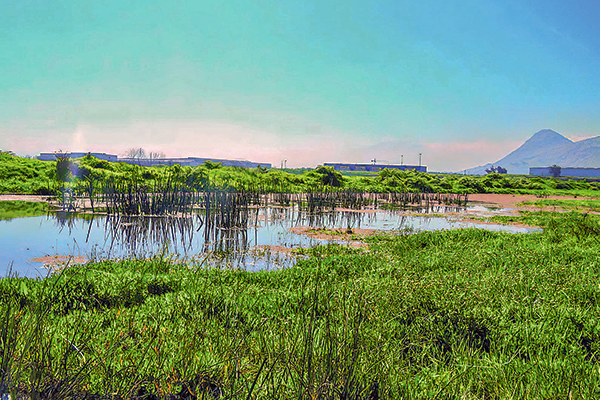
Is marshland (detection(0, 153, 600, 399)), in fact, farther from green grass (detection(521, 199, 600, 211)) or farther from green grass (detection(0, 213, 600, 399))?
green grass (detection(521, 199, 600, 211))

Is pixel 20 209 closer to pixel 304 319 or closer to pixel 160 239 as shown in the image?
pixel 160 239

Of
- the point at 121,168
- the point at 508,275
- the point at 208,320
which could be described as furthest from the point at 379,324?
the point at 121,168

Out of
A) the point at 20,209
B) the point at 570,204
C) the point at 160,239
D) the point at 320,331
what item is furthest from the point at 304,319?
the point at 570,204

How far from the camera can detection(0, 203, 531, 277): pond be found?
9.28 meters

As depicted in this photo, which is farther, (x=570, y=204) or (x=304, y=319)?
(x=570, y=204)

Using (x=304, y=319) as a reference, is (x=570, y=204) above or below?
below

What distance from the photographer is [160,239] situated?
12.1 m

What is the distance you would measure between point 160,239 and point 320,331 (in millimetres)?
9700

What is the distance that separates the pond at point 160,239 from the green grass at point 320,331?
6.93 feet

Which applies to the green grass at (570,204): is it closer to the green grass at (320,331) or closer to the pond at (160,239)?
the pond at (160,239)

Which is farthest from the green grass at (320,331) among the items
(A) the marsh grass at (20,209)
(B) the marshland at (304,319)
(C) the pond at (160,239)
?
(A) the marsh grass at (20,209)

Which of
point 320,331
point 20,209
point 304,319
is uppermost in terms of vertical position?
point 304,319

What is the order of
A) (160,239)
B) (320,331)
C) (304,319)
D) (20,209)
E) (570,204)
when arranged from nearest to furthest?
(304,319) < (320,331) < (160,239) < (20,209) < (570,204)

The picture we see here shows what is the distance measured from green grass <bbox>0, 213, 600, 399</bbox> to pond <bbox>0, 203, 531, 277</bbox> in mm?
2113
